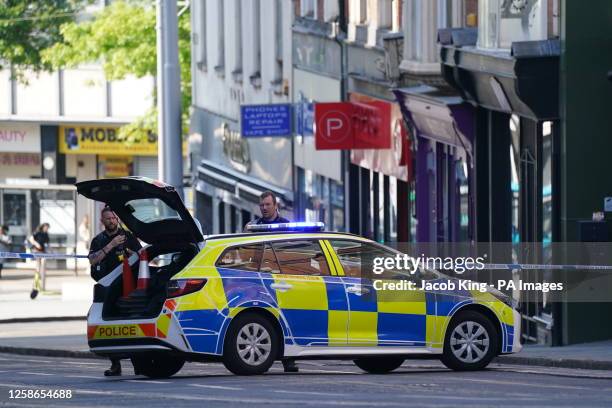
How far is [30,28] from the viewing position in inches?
1983

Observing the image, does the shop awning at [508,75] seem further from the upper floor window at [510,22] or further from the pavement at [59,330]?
the pavement at [59,330]

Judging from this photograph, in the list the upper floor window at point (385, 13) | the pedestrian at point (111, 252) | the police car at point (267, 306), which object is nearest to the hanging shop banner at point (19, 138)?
the upper floor window at point (385, 13)

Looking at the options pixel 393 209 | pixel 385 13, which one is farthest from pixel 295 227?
pixel 393 209

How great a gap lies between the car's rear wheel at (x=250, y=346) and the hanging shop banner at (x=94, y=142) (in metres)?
41.3

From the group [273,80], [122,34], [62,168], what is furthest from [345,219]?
[62,168]

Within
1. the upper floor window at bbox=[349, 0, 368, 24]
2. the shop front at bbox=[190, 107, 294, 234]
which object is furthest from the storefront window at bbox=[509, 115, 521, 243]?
the shop front at bbox=[190, 107, 294, 234]

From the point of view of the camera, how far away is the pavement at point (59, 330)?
18547 mm

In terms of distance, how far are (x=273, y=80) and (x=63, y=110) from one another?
1957cm

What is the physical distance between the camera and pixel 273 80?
3912cm

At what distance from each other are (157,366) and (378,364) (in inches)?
84.6

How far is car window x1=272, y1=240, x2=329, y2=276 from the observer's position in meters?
16.1

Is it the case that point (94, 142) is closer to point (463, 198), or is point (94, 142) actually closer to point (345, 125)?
point (345, 125)

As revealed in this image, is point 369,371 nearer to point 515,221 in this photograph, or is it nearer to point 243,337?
point 243,337

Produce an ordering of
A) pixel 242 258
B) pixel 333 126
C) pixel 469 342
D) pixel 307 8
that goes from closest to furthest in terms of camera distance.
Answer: pixel 242 258 < pixel 469 342 < pixel 333 126 < pixel 307 8
